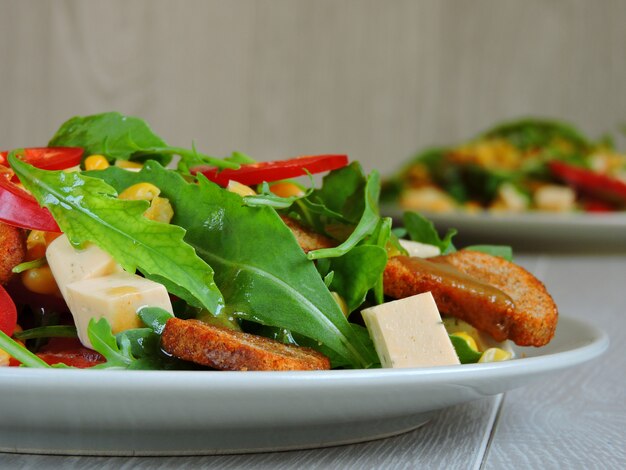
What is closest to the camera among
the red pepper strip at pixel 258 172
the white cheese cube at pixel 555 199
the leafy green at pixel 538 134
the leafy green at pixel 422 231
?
the red pepper strip at pixel 258 172

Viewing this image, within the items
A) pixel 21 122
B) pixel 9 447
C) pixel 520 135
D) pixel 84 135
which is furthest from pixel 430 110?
pixel 9 447

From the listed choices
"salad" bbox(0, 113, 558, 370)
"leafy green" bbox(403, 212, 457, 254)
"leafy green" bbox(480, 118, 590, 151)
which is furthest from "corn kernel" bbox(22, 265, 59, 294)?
"leafy green" bbox(480, 118, 590, 151)

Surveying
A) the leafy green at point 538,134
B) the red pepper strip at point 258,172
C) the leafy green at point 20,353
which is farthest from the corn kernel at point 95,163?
the leafy green at point 538,134

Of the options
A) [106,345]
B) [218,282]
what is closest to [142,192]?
[218,282]

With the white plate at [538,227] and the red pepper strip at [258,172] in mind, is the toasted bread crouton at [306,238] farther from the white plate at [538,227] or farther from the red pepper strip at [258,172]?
the white plate at [538,227]

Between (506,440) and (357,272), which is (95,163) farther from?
(506,440)

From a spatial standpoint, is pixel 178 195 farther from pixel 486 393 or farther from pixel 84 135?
pixel 486 393
